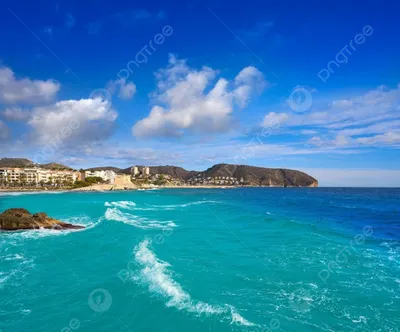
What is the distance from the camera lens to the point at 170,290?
15.5 m

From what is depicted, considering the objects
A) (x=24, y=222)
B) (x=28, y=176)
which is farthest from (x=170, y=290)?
(x=28, y=176)

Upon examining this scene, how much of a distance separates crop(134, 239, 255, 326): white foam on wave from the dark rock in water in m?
18.0

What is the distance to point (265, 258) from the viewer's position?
72.6 ft

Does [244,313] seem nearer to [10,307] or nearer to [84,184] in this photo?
[10,307]

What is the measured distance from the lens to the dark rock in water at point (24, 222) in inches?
1332

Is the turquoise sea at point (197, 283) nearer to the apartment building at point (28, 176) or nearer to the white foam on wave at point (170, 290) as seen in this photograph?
the white foam on wave at point (170, 290)

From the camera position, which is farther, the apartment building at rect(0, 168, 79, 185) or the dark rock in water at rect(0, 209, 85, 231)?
the apartment building at rect(0, 168, 79, 185)

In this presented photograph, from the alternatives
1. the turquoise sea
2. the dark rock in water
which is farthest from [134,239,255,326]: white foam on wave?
the dark rock in water

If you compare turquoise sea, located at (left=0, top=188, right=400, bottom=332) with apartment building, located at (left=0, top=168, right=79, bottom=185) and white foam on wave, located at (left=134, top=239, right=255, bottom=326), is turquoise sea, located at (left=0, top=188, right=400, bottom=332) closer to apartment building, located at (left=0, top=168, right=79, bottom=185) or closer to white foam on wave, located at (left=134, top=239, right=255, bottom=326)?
white foam on wave, located at (left=134, top=239, right=255, bottom=326)

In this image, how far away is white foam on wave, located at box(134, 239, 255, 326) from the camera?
515 inches

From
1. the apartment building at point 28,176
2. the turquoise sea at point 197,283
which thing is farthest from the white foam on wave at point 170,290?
the apartment building at point 28,176

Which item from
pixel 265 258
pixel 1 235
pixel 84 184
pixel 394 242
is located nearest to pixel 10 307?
pixel 265 258

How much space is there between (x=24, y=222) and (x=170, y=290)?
89.1ft

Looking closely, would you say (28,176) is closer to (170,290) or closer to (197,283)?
(197,283)
